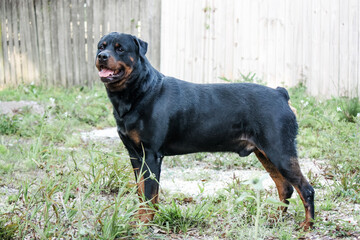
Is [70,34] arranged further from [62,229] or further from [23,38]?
[62,229]

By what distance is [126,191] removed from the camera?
14.0 feet

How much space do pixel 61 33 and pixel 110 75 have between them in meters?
7.29

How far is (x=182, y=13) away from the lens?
9.30 m

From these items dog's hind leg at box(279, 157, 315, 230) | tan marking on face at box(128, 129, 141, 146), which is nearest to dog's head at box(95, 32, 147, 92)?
tan marking on face at box(128, 129, 141, 146)

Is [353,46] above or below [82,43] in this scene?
above

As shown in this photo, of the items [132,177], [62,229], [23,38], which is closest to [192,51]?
[23,38]

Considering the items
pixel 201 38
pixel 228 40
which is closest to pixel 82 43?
pixel 201 38

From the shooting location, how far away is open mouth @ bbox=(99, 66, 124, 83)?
377 cm

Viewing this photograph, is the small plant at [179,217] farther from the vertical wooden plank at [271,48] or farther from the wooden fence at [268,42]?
the vertical wooden plank at [271,48]

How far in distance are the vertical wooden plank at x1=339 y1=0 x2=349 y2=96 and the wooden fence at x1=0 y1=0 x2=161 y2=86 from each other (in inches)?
145

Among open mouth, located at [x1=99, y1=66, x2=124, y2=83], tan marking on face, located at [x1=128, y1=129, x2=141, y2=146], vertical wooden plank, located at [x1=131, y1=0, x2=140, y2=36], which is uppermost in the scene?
vertical wooden plank, located at [x1=131, y1=0, x2=140, y2=36]

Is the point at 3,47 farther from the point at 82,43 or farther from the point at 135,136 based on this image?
the point at 135,136

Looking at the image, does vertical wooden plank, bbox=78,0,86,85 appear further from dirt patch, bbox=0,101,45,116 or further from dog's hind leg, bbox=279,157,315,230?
dog's hind leg, bbox=279,157,315,230

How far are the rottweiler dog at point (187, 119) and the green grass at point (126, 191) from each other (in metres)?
0.20
